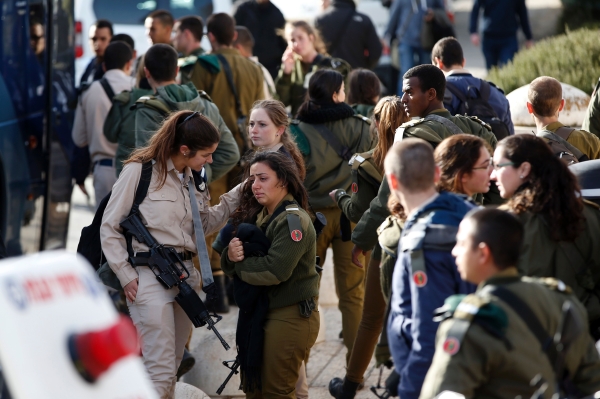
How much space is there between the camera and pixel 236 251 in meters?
4.51

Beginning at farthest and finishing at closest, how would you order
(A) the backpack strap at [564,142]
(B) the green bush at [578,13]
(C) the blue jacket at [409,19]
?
(B) the green bush at [578,13]
(C) the blue jacket at [409,19]
(A) the backpack strap at [564,142]

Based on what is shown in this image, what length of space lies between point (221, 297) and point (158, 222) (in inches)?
105

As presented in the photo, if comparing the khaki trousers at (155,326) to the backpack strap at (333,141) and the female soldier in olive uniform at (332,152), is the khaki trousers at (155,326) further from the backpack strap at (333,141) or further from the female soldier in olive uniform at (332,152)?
the backpack strap at (333,141)

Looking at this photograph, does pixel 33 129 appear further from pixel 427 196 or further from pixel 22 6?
pixel 427 196

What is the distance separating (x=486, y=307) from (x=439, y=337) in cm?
20

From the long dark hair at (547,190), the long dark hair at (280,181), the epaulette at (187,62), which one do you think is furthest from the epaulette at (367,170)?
the epaulette at (187,62)

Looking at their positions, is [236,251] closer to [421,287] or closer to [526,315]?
[421,287]

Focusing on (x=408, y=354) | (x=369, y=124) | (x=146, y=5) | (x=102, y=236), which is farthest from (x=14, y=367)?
(x=146, y=5)

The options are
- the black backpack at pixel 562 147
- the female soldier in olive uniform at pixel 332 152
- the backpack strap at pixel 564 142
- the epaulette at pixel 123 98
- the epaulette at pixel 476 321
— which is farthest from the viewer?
the epaulette at pixel 123 98

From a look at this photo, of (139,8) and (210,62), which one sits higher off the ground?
(210,62)

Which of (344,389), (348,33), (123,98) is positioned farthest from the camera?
(348,33)

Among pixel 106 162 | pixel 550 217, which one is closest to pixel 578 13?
pixel 106 162

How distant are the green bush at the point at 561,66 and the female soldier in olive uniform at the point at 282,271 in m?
4.73

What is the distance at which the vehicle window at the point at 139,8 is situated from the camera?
1254 cm
